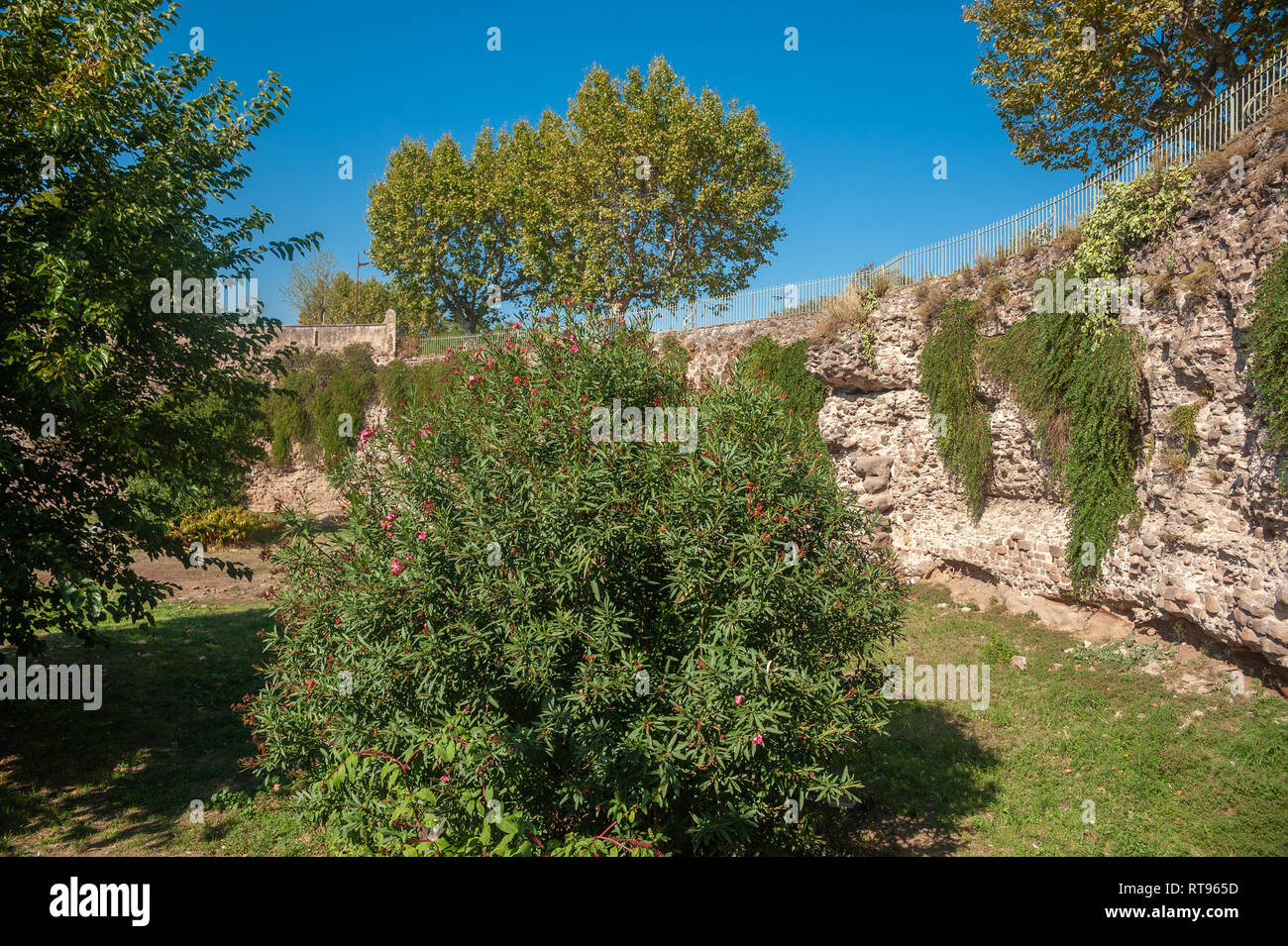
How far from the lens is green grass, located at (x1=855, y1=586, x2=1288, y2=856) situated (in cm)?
671

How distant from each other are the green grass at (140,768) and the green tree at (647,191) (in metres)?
21.8

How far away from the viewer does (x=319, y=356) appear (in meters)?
29.5

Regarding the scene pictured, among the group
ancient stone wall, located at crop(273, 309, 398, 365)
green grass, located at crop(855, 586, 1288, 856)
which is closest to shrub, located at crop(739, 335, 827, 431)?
green grass, located at crop(855, 586, 1288, 856)

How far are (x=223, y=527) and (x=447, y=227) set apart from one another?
845 inches

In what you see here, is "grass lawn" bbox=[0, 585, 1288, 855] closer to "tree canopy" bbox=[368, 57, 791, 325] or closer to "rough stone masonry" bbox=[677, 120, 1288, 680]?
"rough stone masonry" bbox=[677, 120, 1288, 680]

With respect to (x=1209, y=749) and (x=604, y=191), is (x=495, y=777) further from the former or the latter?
(x=604, y=191)

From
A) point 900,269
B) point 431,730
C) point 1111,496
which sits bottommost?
point 431,730

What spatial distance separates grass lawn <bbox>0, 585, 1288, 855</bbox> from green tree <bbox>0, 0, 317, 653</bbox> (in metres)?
1.91

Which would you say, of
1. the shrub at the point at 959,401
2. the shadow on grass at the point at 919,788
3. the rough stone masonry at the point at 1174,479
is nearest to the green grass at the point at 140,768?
the shadow on grass at the point at 919,788

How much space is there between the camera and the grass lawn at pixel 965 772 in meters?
6.74

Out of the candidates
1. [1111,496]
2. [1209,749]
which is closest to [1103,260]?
[1111,496]

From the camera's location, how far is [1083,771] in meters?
7.91

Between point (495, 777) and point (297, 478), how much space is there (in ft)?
91.5

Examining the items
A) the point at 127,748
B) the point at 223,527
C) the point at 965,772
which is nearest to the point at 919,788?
the point at 965,772
